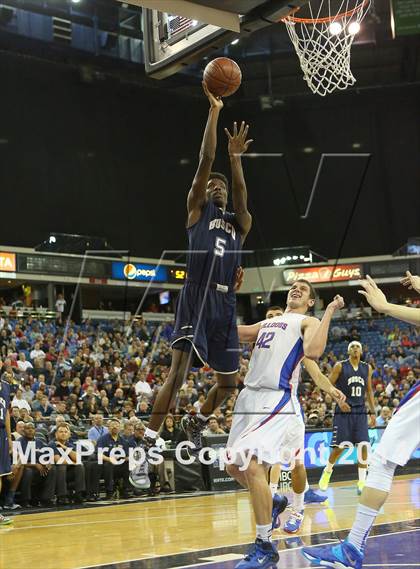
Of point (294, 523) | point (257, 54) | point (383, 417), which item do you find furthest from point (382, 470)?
point (257, 54)

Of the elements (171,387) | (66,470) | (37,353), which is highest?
(37,353)

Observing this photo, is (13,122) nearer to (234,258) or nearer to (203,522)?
(203,522)

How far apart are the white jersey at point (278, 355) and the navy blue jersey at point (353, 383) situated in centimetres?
570

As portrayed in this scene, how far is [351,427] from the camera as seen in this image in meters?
11.8

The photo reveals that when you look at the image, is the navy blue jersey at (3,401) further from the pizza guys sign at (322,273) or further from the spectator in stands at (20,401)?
the pizza guys sign at (322,273)

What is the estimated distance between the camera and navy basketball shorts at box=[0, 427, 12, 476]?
9859 millimetres

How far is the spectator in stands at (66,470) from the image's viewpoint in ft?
38.4

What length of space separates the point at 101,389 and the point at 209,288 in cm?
993

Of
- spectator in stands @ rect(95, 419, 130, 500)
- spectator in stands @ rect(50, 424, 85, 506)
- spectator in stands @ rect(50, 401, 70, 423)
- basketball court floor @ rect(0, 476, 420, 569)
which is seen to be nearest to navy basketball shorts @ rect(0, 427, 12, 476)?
basketball court floor @ rect(0, 476, 420, 569)

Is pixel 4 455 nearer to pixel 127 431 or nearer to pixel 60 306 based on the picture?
pixel 127 431

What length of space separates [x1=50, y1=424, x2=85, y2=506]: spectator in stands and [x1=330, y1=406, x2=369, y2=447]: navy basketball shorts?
371cm

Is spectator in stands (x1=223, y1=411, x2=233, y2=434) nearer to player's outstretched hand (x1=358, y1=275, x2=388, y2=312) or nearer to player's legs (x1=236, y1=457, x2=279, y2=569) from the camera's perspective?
player's legs (x1=236, y1=457, x2=279, y2=569)

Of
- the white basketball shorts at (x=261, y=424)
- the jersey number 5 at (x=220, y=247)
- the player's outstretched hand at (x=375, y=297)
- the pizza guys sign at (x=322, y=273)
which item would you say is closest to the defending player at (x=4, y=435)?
the white basketball shorts at (x=261, y=424)

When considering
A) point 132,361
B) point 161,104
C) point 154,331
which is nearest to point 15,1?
A: point 161,104
